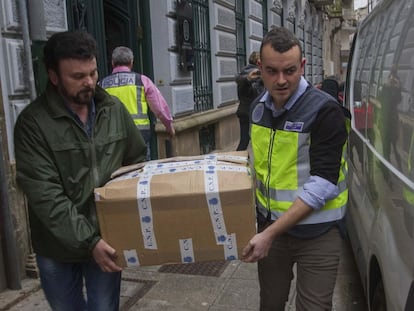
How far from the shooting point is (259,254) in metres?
2.01

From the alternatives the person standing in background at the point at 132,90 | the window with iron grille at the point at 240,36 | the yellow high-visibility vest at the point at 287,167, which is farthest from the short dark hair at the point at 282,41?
the window with iron grille at the point at 240,36

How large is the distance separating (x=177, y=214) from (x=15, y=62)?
2.67 metres

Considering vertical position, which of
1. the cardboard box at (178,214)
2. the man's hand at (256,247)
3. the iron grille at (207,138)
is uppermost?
the cardboard box at (178,214)

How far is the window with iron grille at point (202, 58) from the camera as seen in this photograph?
845cm

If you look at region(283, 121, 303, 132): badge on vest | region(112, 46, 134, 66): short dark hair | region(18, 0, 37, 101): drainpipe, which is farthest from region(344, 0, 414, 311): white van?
region(18, 0, 37, 101): drainpipe

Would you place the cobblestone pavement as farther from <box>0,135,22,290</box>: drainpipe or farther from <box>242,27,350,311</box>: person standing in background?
<box>242,27,350,311</box>: person standing in background

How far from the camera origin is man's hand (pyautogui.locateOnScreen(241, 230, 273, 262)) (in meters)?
1.96

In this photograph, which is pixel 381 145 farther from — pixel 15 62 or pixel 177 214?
pixel 15 62

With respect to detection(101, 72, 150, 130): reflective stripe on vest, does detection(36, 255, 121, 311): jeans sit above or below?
below

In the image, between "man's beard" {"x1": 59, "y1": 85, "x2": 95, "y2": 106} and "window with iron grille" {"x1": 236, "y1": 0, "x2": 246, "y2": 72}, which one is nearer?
"man's beard" {"x1": 59, "y1": 85, "x2": 95, "y2": 106}

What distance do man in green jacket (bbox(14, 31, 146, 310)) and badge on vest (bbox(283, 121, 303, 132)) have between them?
2.27ft

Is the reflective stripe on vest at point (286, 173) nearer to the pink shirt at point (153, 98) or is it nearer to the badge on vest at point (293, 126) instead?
the badge on vest at point (293, 126)

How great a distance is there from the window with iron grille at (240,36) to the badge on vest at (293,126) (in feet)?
29.8

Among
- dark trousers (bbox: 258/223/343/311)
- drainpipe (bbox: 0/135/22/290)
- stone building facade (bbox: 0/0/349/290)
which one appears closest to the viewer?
dark trousers (bbox: 258/223/343/311)
